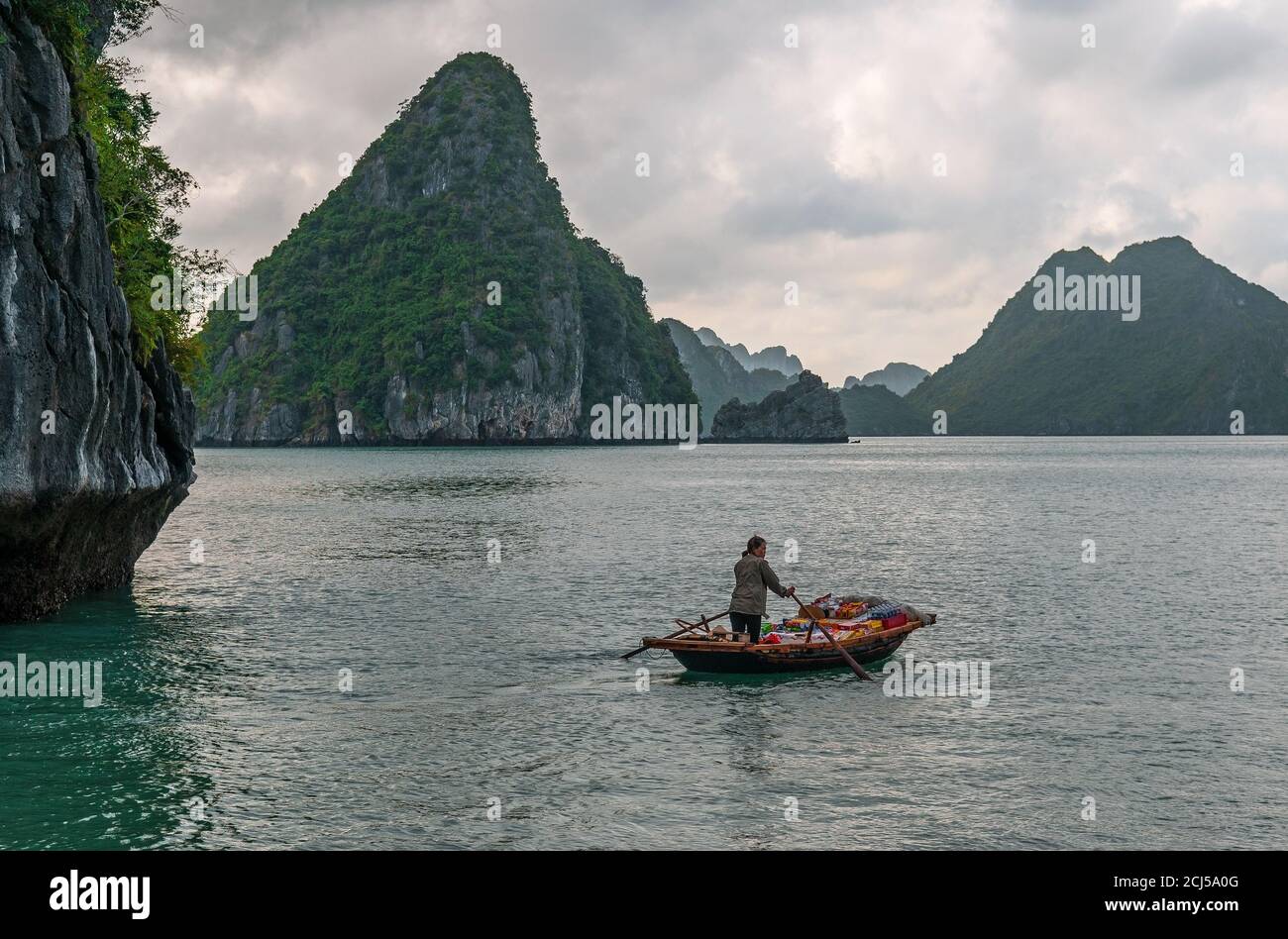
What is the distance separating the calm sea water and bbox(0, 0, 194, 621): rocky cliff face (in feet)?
7.95

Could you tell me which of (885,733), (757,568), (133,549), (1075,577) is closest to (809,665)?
→ (757,568)

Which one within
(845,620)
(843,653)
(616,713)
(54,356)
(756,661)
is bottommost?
(616,713)

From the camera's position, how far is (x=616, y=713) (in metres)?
18.7

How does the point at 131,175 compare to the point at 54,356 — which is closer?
the point at 54,356

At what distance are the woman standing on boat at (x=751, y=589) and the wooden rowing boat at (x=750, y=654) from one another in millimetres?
427

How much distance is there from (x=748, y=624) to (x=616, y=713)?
152 inches

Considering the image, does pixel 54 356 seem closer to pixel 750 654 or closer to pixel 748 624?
pixel 748 624

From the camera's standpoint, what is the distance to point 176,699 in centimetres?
1945

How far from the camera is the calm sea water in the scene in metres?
13.3
